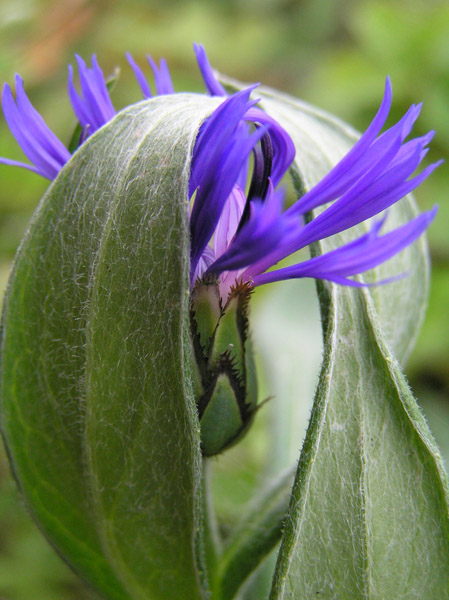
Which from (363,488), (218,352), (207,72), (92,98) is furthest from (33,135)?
(363,488)

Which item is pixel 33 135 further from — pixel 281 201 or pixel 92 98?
pixel 281 201

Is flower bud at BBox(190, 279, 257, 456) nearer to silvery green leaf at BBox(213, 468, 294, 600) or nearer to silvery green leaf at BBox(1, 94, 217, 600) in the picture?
silvery green leaf at BBox(1, 94, 217, 600)

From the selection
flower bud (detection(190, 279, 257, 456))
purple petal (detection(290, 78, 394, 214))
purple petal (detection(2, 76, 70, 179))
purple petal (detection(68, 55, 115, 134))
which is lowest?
flower bud (detection(190, 279, 257, 456))

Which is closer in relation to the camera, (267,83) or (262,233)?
(262,233)

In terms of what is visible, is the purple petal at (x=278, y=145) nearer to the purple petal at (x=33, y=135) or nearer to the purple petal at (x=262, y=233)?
the purple petal at (x=262, y=233)

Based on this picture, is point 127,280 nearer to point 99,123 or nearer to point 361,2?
point 99,123

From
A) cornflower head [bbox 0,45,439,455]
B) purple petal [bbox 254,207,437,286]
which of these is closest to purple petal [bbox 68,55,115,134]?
cornflower head [bbox 0,45,439,455]
